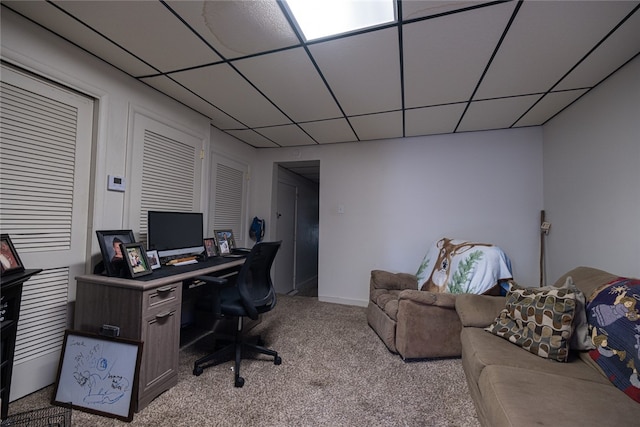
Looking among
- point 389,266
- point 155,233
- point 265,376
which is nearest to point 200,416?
point 265,376

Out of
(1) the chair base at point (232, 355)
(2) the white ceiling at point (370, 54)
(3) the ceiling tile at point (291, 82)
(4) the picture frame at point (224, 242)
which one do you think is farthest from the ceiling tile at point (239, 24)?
(1) the chair base at point (232, 355)

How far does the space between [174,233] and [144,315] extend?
93 centimetres

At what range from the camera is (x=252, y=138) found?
3.71m

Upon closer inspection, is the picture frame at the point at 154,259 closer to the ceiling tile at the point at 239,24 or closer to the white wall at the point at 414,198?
the ceiling tile at the point at 239,24

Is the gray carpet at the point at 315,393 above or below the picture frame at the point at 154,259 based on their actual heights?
below

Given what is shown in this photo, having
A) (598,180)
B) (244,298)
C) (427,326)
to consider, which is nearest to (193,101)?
(244,298)

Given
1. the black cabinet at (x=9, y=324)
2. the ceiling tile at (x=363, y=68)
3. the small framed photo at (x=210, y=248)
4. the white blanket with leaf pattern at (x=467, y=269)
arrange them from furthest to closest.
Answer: the small framed photo at (x=210, y=248) → the white blanket with leaf pattern at (x=467, y=269) → the ceiling tile at (x=363, y=68) → the black cabinet at (x=9, y=324)

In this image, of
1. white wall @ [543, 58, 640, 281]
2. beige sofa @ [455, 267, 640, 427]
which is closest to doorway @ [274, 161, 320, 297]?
white wall @ [543, 58, 640, 281]

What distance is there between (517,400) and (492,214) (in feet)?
8.48

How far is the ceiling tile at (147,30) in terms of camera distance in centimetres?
145

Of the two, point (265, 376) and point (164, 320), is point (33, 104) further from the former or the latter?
point (265, 376)

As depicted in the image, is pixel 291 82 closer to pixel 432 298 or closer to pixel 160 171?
pixel 160 171

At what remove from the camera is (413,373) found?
2.03m

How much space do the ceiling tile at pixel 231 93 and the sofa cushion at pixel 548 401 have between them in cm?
255
